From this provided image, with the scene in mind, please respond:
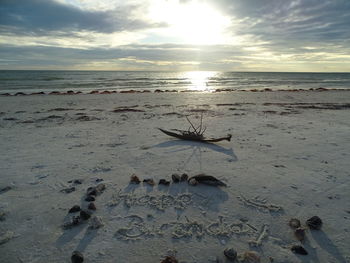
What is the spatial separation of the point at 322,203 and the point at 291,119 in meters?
5.17

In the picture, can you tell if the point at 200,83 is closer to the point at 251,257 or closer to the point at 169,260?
the point at 251,257

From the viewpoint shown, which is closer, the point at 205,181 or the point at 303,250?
the point at 303,250

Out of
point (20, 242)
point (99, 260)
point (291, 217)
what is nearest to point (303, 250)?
point (291, 217)

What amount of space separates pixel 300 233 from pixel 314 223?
0.24 metres

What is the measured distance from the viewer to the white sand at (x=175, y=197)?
204 cm

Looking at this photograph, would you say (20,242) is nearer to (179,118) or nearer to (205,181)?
(205,181)

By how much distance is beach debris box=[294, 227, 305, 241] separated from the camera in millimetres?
2131

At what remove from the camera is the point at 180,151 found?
4.29 metres

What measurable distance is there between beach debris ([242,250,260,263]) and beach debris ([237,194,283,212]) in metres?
0.73

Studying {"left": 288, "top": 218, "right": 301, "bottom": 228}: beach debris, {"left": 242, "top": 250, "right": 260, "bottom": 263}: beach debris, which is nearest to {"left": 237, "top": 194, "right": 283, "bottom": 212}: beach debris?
{"left": 288, "top": 218, "right": 301, "bottom": 228}: beach debris

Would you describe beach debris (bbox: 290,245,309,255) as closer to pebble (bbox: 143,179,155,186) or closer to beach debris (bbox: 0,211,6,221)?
pebble (bbox: 143,179,155,186)

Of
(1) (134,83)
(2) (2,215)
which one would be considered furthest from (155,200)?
(1) (134,83)

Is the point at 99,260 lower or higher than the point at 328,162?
lower

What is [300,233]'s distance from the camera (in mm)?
2162
